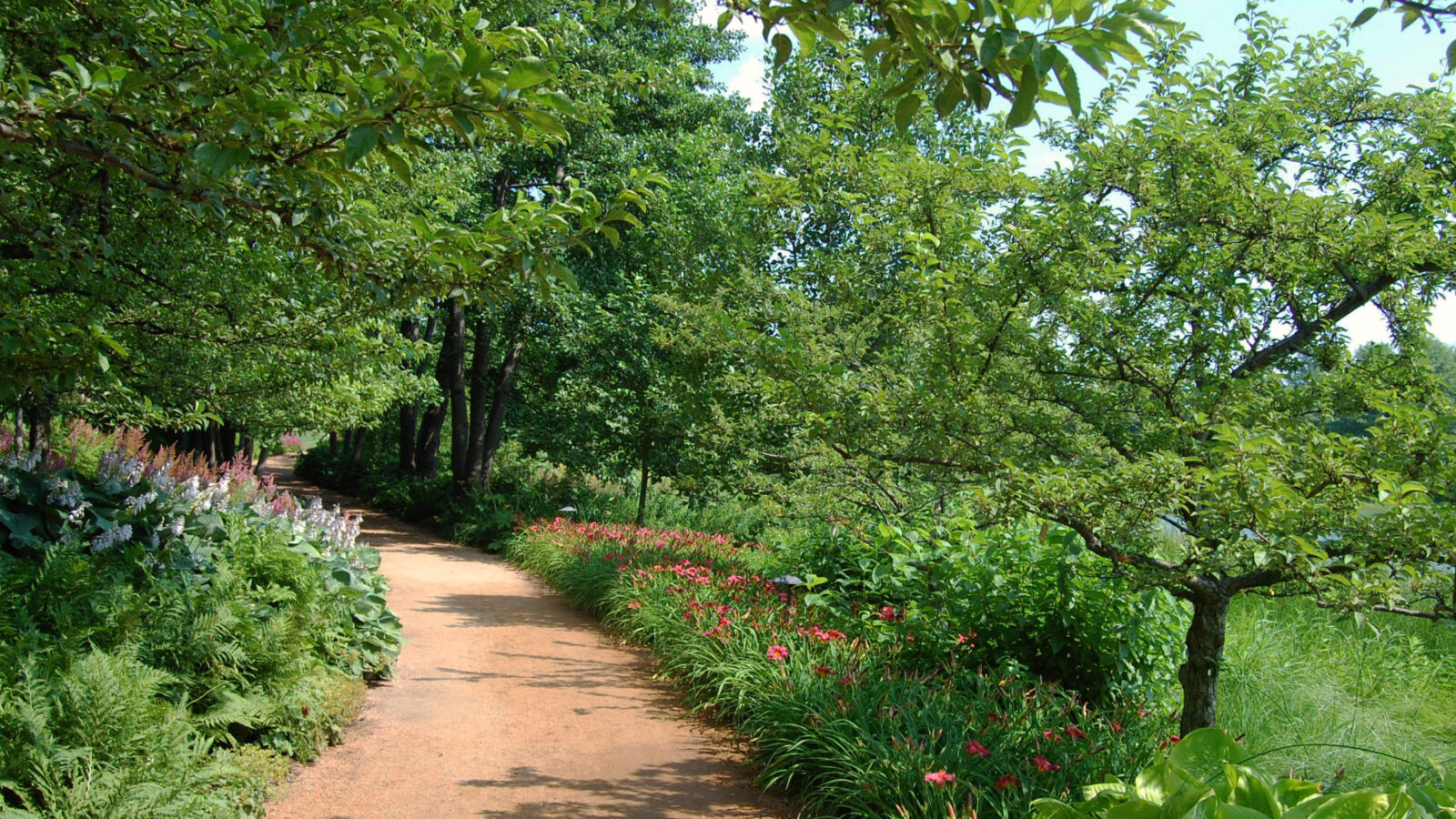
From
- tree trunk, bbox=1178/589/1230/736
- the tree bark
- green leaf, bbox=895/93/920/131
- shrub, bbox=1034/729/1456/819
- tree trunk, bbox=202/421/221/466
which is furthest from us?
the tree bark

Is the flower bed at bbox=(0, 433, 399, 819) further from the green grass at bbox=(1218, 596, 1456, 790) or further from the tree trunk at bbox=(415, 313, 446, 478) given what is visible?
the tree trunk at bbox=(415, 313, 446, 478)

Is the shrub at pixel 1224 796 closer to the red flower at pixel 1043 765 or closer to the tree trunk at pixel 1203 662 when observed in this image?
the red flower at pixel 1043 765

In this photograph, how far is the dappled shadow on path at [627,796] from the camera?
4371 mm

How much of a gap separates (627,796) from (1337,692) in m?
5.40

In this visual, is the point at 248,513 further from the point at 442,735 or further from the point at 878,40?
the point at 878,40

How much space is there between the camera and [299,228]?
3.40 m

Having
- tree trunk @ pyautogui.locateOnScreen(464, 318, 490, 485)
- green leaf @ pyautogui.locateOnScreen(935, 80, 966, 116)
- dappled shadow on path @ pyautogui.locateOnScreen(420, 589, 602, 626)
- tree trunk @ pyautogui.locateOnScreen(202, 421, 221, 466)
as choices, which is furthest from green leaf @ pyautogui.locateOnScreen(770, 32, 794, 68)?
tree trunk @ pyautogui.locateOnScreen(464, 318, 490, 485)

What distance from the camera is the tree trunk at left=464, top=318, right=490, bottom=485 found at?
55.3ft

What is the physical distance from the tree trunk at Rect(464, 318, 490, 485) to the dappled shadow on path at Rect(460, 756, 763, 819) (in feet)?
40.8

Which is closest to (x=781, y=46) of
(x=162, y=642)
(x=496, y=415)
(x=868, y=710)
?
(x=868, y=710)

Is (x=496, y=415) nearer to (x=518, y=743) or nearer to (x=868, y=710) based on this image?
(x=518, y=743)

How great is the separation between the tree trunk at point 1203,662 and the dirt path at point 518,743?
7.01 feet

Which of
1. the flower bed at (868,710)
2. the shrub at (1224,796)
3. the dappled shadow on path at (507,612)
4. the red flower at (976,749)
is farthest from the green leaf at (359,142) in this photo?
the dappled shadow on path at (507,612)

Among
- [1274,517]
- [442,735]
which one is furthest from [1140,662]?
[442,735]
